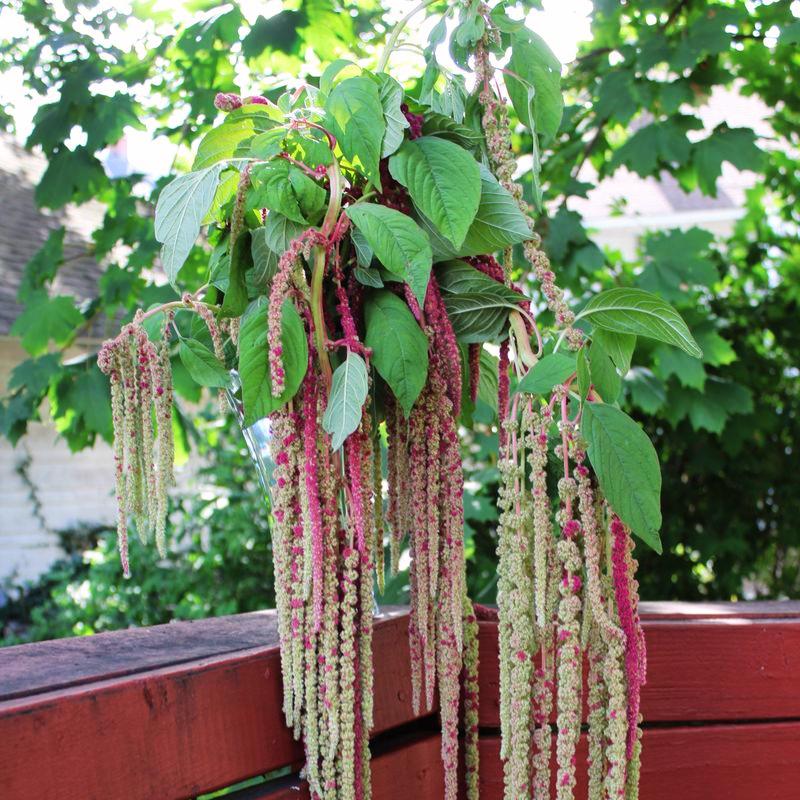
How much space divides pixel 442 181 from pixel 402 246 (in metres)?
0.09

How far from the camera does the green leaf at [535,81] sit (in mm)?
1075

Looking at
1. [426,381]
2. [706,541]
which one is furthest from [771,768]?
[706,541]

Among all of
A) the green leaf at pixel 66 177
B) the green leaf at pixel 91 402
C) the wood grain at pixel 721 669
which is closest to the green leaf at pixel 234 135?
the wood grain at pixel 721 669

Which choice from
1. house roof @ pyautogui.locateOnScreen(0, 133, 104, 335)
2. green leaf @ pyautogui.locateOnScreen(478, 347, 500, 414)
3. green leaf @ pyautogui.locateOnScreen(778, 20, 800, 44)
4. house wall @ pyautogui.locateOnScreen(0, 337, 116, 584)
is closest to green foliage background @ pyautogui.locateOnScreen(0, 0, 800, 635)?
green leaf @ pyautogui.locateOnScreen(778, 20, 800, 44)

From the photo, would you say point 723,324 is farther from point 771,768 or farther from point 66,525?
point 66,525

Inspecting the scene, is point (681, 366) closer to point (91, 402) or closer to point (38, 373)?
point (91, 402)

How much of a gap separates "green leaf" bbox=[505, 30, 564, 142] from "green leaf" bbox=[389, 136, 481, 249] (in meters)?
0.17

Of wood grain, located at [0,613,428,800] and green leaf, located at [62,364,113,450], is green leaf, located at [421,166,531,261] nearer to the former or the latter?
wood grain, located at [0,613,428,800]

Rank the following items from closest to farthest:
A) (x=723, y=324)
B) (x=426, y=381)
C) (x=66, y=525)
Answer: (x=426, y=381) → (x=723, y=324) → (x=66, y=525)

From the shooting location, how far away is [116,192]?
325cm

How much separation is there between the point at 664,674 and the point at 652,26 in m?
2.47

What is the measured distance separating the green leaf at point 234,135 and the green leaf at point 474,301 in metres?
0.26

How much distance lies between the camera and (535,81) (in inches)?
42.6

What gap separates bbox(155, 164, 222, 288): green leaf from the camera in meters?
0.96
